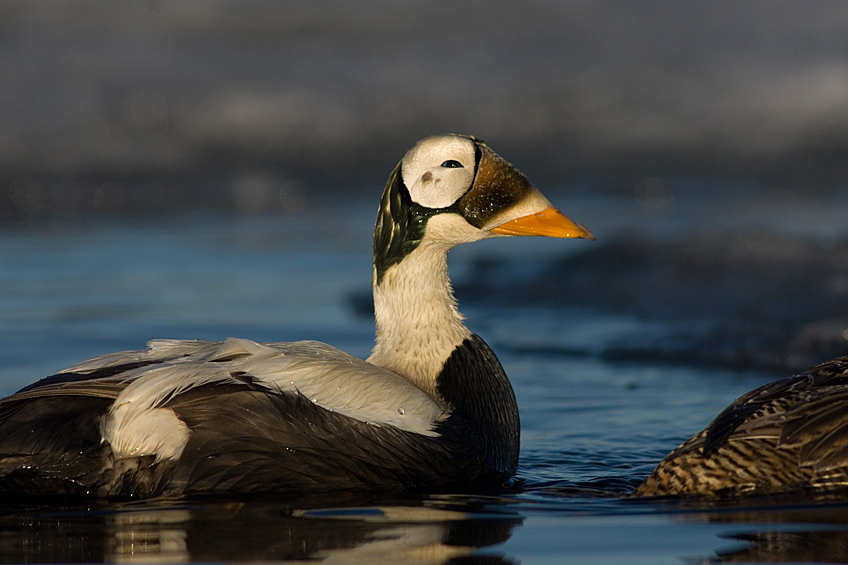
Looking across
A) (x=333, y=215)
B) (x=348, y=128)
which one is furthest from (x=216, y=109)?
(x=333, y=215)

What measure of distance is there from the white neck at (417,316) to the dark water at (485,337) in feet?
1.85

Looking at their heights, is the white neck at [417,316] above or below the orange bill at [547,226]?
below

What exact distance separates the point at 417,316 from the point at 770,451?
4.93 feet

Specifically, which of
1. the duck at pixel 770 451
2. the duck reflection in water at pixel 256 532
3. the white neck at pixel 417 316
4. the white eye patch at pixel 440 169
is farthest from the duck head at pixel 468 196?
the duck reflection in water at pixel 256 532

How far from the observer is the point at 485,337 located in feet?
22.8

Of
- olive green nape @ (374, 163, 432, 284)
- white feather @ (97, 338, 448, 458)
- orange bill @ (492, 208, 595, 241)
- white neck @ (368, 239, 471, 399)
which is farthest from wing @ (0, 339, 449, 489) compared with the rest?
orange bill @ (492, 208, 595, 241)

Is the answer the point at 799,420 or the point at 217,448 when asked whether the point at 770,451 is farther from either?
the point at 217,448

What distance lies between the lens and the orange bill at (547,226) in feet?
14.7

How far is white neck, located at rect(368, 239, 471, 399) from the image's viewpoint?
457 centimetres

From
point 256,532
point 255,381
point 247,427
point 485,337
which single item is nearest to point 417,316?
point 255,381

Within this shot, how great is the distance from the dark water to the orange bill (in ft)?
2.78

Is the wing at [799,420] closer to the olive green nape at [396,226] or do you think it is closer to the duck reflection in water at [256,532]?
the duck reflection in water at [256,532]

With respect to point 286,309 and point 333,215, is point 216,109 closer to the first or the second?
point 333,215

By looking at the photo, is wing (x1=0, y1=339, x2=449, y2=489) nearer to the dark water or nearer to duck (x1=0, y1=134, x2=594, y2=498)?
duck (x1=0, y1=134, x2=594, y2=498)
